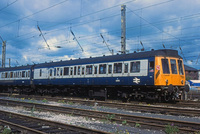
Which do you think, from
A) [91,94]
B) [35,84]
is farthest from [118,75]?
[35,84]

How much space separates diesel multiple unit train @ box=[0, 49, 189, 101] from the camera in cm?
1641

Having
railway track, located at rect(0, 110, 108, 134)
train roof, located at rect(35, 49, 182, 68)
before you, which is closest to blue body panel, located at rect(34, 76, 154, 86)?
train roof, located at rect(35, 49, 182, 68)

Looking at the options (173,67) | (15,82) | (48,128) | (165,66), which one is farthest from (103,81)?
(15,82)

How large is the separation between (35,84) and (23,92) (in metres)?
4.83

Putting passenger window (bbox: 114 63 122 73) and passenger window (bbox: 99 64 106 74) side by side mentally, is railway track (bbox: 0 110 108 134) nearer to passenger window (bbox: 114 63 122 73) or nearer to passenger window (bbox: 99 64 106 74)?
passenger window (bbox: 114 63 122 73)

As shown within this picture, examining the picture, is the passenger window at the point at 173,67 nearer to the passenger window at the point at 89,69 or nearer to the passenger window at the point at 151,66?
the passenger window at the point at 151,66

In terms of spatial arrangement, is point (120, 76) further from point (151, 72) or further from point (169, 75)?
point (169, 75)

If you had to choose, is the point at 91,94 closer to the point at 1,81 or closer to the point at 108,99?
the point at 108,99

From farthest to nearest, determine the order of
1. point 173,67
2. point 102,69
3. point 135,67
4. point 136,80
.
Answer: point 102,69
point 135,67
point 136,80
point 173,67

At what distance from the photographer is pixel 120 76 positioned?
18.5 meters

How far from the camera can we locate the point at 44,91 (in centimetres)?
2844

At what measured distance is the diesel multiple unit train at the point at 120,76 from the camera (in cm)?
1641

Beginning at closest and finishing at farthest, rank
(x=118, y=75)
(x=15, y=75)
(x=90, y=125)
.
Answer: (x=90, y=125), (x=118, y=75), (x=15, y=75)

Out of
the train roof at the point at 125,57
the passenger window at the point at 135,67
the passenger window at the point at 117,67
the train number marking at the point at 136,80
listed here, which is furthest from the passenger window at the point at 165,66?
the passenger window at the point at 117,67
